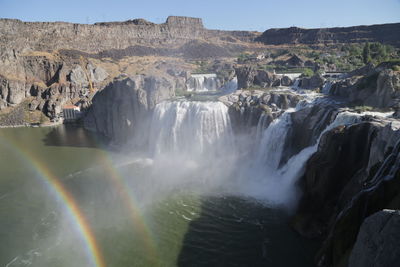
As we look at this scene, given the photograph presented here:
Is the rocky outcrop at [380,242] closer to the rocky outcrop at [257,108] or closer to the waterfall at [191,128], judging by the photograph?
the rocky outcrop at [257,108]

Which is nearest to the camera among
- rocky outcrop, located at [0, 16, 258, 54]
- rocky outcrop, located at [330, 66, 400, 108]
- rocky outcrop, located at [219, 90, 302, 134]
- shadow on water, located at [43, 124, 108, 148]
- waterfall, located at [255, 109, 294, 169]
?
rocky outcrop, located at [330, 66, 400, 108]

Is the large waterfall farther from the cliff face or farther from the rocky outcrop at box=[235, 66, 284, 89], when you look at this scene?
the cliff face

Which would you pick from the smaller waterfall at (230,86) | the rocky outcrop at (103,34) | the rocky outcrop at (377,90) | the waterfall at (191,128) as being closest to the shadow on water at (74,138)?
the waterfall at (191,128)

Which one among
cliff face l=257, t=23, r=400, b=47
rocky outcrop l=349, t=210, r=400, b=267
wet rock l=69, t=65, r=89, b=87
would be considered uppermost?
cliff face l=257, t=23, r=400, b=47

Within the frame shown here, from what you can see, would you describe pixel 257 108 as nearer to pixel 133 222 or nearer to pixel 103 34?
pixel 133 222

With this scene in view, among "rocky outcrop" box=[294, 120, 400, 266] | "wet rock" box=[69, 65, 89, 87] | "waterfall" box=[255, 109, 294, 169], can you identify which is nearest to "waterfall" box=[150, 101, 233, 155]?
"waterfall" box=[255, 109, 294, 169]

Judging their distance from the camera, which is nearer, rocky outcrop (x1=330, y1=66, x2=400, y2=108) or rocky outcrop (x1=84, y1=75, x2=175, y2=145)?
rocky outcrop (x1=330, y1=66, x2=400, y2=108)

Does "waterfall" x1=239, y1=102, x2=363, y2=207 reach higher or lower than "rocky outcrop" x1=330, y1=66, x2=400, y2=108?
lower

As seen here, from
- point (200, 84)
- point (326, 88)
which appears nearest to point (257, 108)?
point (326, 88)
